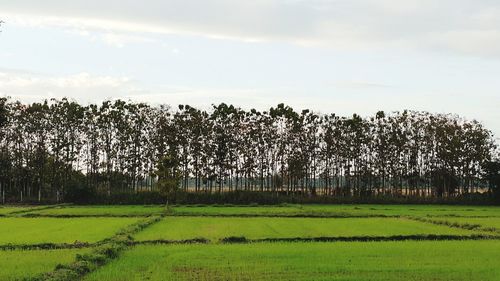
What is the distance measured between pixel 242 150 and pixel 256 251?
57784 millimetres

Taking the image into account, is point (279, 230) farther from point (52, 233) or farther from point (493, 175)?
point (493, 175)

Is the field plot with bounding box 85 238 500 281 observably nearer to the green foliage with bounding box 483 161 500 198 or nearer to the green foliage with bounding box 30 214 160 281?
the green foliage with bounding box 30 214 160 281

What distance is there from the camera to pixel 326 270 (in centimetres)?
1606

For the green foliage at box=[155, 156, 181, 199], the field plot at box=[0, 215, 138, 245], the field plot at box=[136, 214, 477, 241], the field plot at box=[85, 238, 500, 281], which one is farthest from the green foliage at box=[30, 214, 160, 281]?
the green foliage at box=[155, 156, 181, 199]

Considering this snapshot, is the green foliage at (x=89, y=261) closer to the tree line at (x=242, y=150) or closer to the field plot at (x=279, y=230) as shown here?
the field plot at (x=279, y=230)

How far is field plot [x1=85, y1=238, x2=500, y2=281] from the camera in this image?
1523 centimetres

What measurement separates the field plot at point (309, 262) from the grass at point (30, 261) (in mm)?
1597

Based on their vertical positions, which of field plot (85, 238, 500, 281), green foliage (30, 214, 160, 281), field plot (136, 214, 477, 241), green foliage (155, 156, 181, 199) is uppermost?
green foliage (155, 156, 181, 199)

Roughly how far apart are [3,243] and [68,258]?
6.38 meters

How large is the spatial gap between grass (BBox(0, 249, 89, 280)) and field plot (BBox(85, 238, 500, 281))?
62.9 inches

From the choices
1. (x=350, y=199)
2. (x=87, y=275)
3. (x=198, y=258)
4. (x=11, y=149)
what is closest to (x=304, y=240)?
(x=198, y=258)

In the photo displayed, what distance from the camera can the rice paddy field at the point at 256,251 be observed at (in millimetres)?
15633


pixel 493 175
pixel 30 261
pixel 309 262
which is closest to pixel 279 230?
pixel 309 262

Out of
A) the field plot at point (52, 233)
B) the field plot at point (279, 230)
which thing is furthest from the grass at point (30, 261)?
the field plot at point (279, 230)
